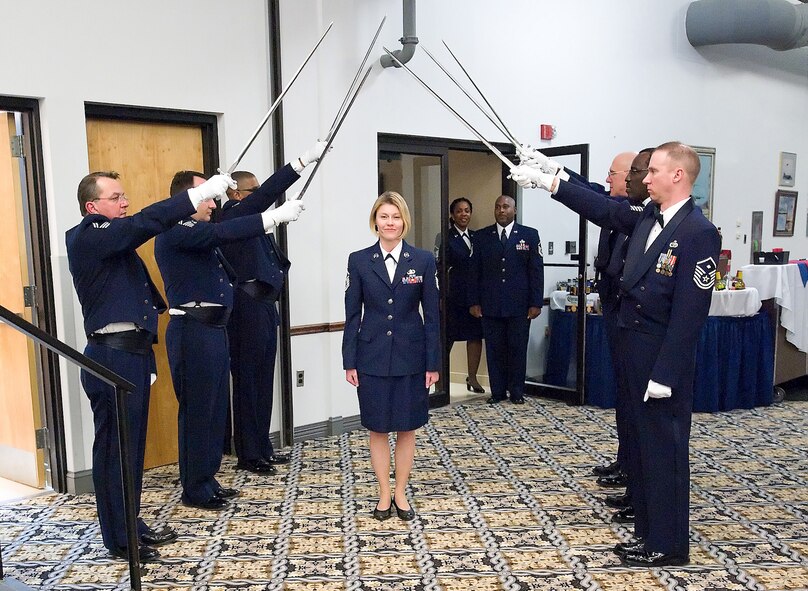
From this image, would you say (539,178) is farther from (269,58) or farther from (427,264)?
(269,58)

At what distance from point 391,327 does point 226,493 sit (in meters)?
1.32

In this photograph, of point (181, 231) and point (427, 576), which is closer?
point (427, 576)

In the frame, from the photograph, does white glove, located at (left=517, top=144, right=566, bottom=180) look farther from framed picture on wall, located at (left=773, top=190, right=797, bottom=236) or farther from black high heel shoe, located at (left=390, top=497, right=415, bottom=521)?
framed picture on wall, located at (left=773, top=190, right=797, bottom=236)

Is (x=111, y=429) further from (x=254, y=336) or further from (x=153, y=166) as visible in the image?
(x=153, y=166)

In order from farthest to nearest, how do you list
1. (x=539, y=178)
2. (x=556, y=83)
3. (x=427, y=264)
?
(x=556, y=83), (x=427, y=264), (x=539, y=178)

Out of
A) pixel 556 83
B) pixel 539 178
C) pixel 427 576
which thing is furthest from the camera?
pixel 556 83

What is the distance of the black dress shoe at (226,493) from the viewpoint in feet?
12.5

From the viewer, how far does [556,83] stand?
21.0 ft

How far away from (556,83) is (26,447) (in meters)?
4.94

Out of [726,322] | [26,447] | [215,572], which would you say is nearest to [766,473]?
[726,322]

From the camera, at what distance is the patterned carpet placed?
295 cm

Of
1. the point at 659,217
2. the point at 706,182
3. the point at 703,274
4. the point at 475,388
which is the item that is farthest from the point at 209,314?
the point at 706,182

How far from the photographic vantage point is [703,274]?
280cm

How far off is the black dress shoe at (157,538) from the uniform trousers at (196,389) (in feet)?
1.30
